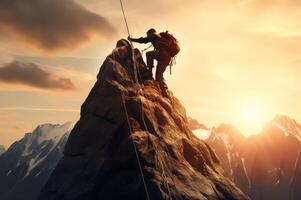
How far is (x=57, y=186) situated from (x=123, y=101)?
10.2m

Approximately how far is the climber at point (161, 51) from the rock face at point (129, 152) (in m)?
1.83

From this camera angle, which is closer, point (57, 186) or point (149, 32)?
point (57, 186)

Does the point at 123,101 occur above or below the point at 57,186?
above

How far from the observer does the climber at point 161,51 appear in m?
46.9

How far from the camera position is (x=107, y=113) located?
1748 inches

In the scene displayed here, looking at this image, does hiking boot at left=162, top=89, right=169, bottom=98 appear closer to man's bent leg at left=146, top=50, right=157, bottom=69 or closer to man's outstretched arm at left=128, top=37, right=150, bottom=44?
man's bent leg at left=146, top=50, right=157, bottom=69

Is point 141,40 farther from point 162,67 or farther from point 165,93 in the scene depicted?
point 165,93

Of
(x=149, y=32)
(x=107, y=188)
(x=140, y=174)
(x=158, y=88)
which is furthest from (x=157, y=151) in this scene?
(x=149, y=32)

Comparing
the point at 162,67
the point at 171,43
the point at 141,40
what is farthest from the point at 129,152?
the point at 171,43

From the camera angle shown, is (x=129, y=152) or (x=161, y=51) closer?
(x=129, y=152)

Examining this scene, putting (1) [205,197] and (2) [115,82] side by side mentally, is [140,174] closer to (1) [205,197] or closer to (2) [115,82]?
(1) [205,197]

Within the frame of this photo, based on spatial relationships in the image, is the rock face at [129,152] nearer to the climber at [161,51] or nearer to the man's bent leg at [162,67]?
the man's bent leg at [162,67]

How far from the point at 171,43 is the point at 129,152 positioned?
13156mm

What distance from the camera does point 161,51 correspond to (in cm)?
4806
